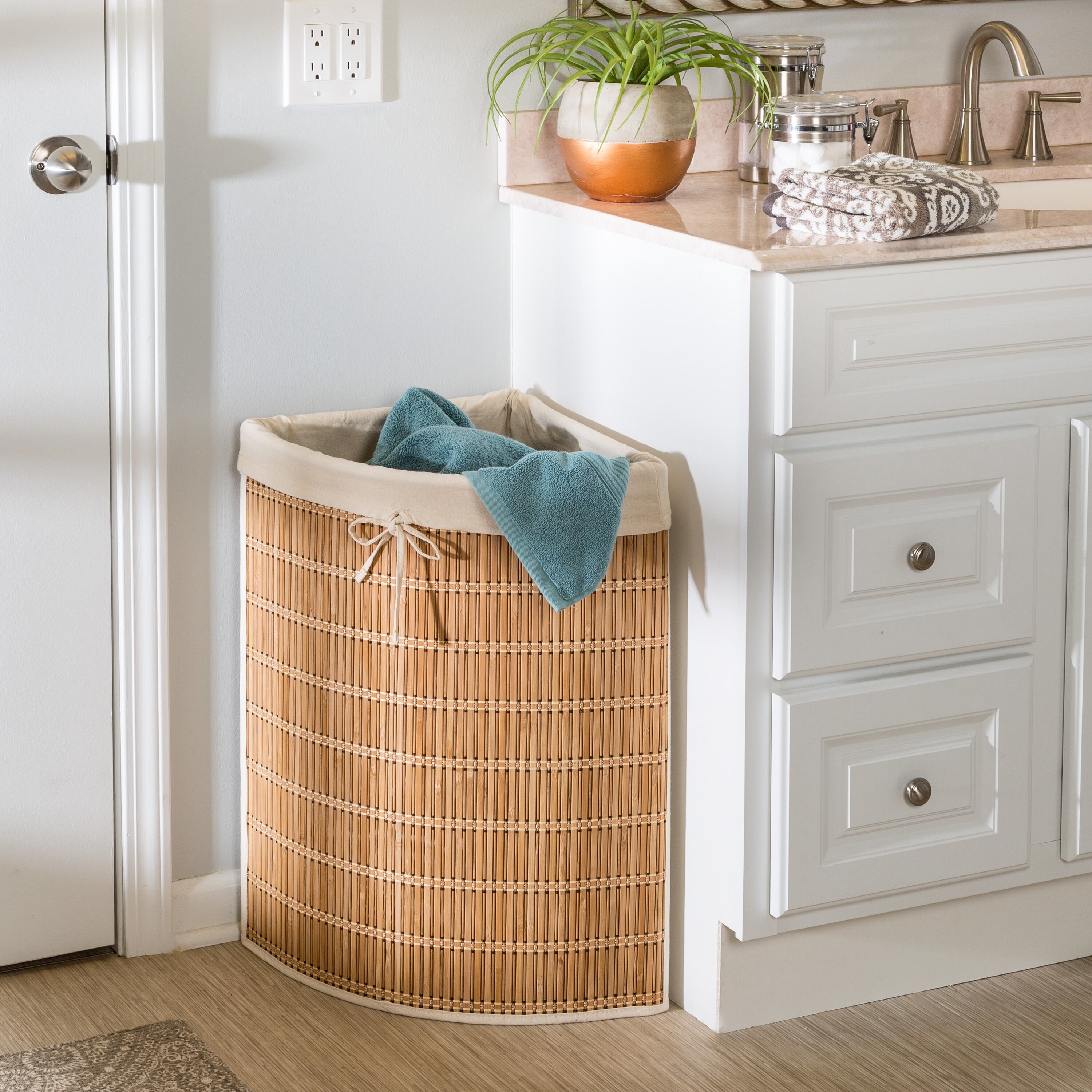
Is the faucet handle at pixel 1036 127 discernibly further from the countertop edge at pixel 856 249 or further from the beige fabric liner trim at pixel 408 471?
the beige fabric liner trim at pixel 408 471

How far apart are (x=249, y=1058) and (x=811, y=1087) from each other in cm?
59

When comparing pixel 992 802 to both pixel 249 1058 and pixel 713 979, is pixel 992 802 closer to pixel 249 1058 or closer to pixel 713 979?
pixel 713 979

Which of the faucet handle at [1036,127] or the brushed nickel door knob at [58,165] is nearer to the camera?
the brushed nickel door knob at [58,165]

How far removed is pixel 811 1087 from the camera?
1.66 metres

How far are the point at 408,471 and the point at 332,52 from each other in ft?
1.65

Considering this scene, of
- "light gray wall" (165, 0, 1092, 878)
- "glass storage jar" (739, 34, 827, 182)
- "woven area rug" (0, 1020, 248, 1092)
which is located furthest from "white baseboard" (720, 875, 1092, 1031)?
"glass storage jar" (739, 34, 827, 182)

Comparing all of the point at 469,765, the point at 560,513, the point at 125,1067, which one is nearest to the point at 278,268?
the point at 560,513

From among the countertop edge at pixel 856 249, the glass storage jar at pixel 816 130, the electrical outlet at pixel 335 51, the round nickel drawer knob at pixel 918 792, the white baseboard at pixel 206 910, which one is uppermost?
the electrical outlet at pixel 335 51

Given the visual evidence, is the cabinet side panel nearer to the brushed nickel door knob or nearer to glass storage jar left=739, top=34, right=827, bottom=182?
glass storage jar left=739, top=34, right=827, bottom=182

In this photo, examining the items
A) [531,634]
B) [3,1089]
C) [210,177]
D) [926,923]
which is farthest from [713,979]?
[210,177]

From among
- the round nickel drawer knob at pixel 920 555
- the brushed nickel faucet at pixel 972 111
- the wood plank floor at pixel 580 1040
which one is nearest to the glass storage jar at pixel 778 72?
the brushed nickel faucet at pixel 972 111

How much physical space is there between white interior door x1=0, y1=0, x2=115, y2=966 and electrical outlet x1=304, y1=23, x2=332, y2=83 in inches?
9.0

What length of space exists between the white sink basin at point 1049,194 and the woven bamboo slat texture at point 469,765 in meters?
0.76

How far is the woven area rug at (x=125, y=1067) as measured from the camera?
163 centimetres
